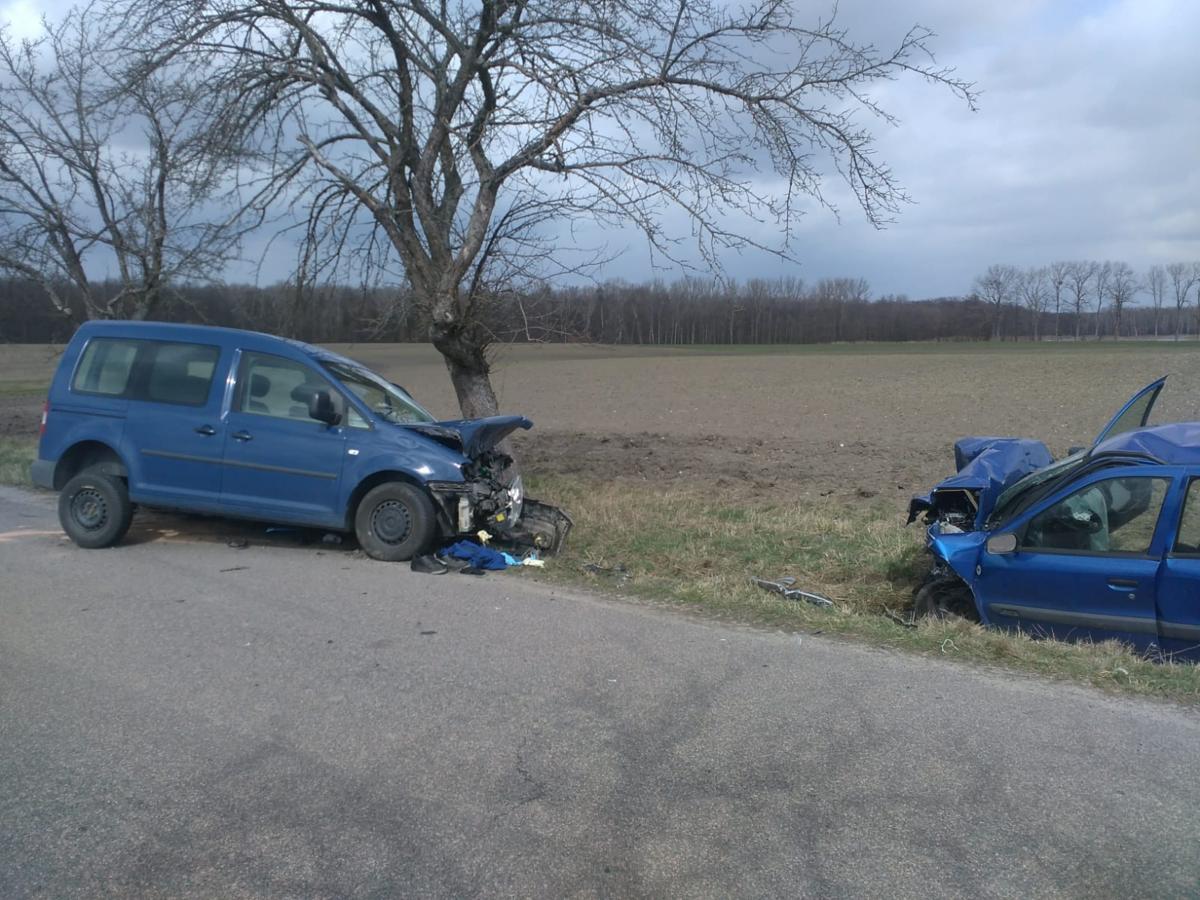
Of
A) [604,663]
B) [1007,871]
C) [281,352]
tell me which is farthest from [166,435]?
[1007,871]

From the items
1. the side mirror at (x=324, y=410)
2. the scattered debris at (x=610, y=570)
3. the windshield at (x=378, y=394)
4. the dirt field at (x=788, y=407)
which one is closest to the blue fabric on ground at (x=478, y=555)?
the scattered debris at (x=610, y=570)

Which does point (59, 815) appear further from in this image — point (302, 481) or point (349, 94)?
point (349, 94)

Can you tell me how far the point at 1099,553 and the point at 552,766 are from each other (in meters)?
3.99

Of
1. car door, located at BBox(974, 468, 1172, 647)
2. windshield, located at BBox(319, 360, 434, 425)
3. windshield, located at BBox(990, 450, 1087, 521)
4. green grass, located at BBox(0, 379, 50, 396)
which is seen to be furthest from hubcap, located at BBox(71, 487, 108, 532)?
green grass, located at BBox(0, 379, 50, 396)

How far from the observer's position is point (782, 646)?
20.3 ft

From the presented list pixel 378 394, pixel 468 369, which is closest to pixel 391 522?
pixel 378 394

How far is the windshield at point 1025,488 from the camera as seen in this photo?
6996 millimetres

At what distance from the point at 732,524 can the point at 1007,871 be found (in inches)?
284

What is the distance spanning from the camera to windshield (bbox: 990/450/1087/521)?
7.00 metres

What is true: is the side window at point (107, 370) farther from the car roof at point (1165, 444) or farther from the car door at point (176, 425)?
the car roof at point (1165, 444)

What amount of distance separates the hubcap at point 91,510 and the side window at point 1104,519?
7819mm

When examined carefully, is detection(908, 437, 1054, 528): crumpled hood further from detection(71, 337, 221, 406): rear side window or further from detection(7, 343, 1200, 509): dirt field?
detection(71, 337, 221, 406): rear side window

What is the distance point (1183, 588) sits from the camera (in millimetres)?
5887

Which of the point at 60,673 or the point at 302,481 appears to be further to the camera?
the point at 302,481
